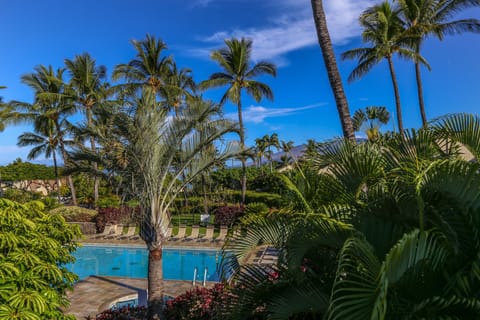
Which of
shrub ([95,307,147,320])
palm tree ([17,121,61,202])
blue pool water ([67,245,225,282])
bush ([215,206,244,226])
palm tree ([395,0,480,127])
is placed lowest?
blue pool water ([67,245,225,282])

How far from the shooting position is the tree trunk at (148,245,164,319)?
696 cm

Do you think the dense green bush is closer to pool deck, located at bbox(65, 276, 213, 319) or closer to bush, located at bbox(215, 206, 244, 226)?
bush, located at bbox(215, 206, 244, 226)

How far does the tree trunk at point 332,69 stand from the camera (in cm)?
528

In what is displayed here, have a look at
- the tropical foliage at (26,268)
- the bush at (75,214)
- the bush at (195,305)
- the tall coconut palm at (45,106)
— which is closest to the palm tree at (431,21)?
the bush at (195,305)

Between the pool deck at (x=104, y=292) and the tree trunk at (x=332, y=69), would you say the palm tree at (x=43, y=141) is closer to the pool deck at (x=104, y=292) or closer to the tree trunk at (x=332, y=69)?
the pool deck at (x=104, y=292)

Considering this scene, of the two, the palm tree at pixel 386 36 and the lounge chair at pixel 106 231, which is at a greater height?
the palm tree at pixel 386 36

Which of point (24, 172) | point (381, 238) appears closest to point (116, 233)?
point (381, 238)

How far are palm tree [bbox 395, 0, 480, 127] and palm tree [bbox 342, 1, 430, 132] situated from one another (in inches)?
19.6

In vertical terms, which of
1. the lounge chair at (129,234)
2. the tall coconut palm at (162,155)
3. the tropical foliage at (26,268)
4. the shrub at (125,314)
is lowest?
the shrub at (125,314)

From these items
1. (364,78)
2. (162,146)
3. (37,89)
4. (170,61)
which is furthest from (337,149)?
(37,89)

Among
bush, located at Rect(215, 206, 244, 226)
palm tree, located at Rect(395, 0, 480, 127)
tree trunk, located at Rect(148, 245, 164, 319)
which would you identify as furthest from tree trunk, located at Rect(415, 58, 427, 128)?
tree trunk, located at Rect(148, 245, 164, 319)

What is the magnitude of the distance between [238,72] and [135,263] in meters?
13.9

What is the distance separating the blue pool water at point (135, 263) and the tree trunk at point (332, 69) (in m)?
9.02

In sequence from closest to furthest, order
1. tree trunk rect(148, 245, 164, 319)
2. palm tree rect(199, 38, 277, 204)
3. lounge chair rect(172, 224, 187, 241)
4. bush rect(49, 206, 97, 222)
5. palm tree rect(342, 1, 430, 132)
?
tree trunk rect(148, 245, 164, 319) < lounge chair rect(172, 224, 187, 241) < bush rect(49, 206, 97, 222) < palm tree rect(342, 1, 430, 132) < palm tree rect(199, 38, 277, 204)
